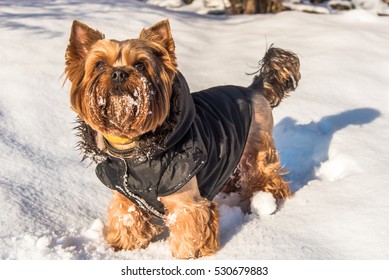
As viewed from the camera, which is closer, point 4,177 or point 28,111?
point 4,177

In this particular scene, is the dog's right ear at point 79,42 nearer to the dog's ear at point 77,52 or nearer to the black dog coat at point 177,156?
the dog's ear at point 77,52

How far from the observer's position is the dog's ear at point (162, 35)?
2.73 metres

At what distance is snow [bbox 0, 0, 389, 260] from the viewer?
3053 mm

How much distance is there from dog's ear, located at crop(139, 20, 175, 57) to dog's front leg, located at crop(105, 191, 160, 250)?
0.99m

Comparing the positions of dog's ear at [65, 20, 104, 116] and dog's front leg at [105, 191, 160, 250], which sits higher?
dog's ear at [65, 20, 104, 116]

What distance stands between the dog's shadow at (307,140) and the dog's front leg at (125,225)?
53.1 inches

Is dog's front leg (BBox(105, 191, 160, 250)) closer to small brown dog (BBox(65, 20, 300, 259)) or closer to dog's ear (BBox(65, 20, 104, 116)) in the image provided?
small brown dog (BBox(65, 20, 300, 259))

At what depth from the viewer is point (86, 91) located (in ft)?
8.39

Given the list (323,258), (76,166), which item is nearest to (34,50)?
(76,166)

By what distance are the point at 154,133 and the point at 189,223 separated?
0.63 metres

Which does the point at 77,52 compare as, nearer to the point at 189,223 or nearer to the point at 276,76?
the point at 189,223

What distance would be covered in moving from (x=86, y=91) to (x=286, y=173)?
194 cm

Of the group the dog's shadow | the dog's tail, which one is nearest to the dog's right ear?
the dog's tail

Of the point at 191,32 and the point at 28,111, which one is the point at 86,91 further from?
the point at 191,32
